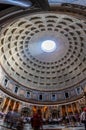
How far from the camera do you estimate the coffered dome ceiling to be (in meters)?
34.2

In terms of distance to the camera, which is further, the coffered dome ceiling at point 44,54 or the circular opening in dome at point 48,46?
the circular opening in dome at point 48,46

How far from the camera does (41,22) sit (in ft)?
106

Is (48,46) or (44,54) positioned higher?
(48,46)

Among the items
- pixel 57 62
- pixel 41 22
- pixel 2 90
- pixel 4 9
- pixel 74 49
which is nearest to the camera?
pixel 4 9

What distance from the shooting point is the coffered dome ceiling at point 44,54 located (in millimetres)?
34250

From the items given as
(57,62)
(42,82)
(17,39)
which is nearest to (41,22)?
(17,39)

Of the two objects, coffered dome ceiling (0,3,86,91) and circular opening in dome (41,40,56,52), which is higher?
circular opening in dome (41,40,56,52)

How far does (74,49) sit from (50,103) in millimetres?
12875

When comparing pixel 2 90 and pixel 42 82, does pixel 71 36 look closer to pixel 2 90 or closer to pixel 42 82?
pixel 42 82

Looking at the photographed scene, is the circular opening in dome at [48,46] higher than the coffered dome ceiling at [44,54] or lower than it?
higher

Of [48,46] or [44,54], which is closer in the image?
[48,46]

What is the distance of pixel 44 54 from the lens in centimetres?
4391

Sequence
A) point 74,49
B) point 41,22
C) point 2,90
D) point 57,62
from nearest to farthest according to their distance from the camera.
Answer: point 41,22, point 2,90, point 74,49, point 57,62

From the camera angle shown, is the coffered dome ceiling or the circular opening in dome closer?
the coffered dome ceiling
